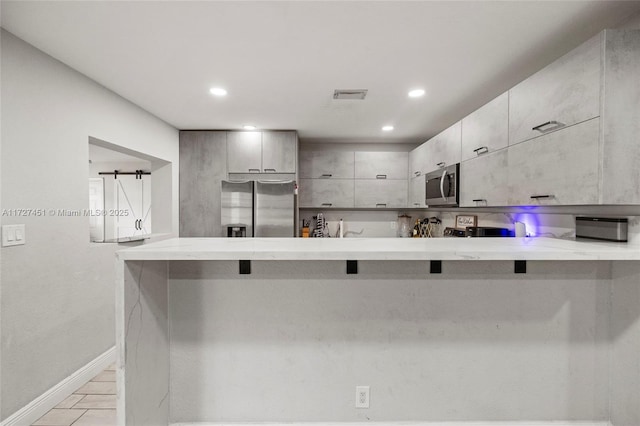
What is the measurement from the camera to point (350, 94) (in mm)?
2705

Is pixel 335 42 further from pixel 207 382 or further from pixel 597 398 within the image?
pixel 597 398

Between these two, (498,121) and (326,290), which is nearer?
(326,290)

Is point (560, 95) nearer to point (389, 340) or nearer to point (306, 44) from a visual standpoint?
point (306, 44)

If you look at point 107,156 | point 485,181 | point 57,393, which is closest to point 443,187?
point 485,181

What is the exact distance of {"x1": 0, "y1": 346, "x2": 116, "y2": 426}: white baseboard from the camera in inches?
71.7

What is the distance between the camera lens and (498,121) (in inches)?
88.2

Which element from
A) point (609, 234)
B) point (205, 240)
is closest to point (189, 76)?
point (205, 240)

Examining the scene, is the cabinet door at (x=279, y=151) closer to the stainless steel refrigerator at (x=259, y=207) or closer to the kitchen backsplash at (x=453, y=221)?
the stainless steel refrigerator at (x=259, y=207)

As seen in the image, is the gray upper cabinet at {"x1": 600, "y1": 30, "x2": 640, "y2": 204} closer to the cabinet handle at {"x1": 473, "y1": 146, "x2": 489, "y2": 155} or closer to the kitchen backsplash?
the kitchen backsplash

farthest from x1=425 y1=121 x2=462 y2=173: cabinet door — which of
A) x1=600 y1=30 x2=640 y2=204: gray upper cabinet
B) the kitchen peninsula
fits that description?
the kitchen peninsula

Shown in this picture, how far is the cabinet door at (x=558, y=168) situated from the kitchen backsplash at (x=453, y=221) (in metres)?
0.30

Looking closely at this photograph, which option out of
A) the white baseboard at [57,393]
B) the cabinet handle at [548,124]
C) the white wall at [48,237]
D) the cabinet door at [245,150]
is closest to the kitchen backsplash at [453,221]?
the cabinet handle at [548,124]

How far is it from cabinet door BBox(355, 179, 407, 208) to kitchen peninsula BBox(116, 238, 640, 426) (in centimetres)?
306

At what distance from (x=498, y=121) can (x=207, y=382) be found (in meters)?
2.55
